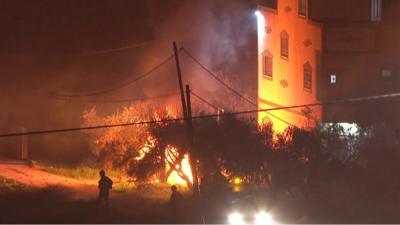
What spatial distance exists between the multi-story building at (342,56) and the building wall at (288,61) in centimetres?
5

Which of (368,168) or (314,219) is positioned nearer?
(314,219)

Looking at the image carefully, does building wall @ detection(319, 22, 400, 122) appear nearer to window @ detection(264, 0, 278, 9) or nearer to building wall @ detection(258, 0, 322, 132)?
building wall @ detection(258, 0, 322, 132)

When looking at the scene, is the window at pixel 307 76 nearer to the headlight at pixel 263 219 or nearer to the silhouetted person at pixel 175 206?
the silhouetted person at pixel 175 206

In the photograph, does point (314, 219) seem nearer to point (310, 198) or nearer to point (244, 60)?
point (310, 198)

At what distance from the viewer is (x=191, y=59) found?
44031 mm

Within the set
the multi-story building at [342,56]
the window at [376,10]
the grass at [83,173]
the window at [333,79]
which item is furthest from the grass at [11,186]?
the window at [376,10]

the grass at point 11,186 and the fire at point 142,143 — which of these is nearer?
the grass at point 11,186

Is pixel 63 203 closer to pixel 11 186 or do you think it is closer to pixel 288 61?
pixel 11 186

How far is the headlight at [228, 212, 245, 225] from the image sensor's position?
21.9m

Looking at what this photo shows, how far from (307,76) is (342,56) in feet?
9.05

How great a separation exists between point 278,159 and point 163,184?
6.19m

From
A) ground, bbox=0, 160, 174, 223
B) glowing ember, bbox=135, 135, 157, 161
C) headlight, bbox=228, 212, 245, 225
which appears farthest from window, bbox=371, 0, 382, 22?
headlight, bbox=228, 212, 245, 225

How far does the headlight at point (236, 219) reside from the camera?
21906mm

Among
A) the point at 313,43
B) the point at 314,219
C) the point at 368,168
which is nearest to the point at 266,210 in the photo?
the point at 314,219
